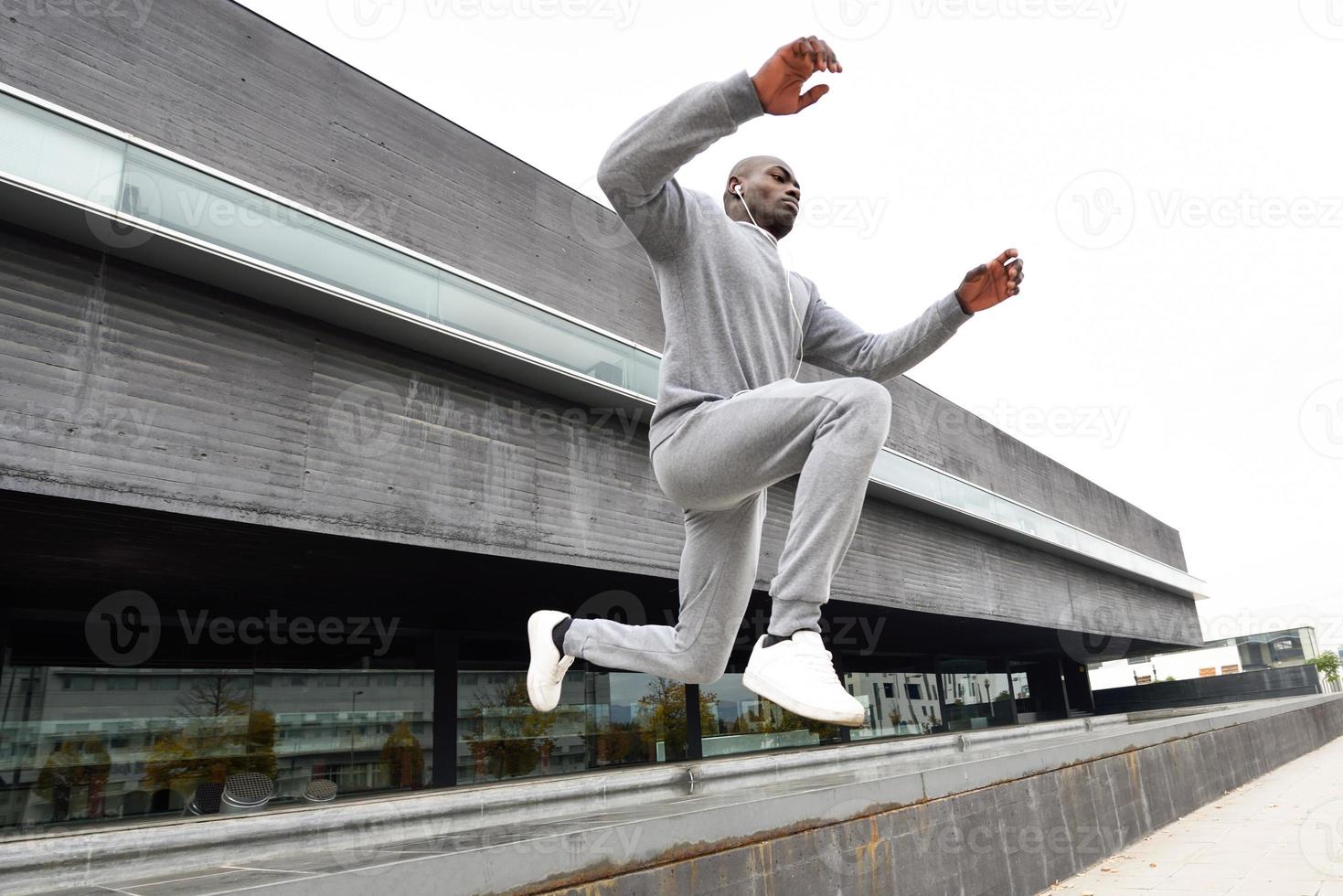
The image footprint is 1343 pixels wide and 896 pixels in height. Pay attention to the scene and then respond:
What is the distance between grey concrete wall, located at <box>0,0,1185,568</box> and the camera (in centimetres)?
661

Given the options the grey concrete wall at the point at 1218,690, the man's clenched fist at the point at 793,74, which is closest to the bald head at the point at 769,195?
the man's clenched fist at the point at 793,74

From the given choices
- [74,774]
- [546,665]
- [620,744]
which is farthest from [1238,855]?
[74,774]

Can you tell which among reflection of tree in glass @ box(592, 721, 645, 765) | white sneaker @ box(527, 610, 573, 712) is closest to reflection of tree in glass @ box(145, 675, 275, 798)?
reflection of tree in glass @ box(592, 721, 645, 765)

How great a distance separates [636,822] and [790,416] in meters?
1.48

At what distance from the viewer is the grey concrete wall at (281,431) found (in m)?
5.82

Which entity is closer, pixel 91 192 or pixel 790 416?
pixel 790 416

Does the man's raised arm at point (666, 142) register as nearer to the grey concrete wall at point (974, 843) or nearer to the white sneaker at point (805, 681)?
the white sneaker at point (805, 681)

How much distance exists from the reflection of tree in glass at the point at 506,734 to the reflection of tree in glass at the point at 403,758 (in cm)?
76

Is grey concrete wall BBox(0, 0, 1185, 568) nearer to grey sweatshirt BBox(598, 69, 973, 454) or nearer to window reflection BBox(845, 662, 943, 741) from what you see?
grey sweatshirt BBox(598, 69, 973, 454)

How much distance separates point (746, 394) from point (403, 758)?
478 inches

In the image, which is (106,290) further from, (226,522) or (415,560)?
(415,560)

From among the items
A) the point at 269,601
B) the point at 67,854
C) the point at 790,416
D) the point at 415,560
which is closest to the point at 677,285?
the point at 790,416

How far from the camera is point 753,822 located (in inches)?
114

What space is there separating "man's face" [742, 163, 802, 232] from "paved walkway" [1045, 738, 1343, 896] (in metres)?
4.53
